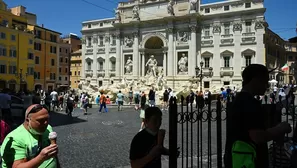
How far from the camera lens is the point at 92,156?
757 cm

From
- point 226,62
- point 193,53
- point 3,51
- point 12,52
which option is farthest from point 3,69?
point 226,62

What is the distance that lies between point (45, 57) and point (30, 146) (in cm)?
5299

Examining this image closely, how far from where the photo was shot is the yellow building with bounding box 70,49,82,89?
6327 centimetres

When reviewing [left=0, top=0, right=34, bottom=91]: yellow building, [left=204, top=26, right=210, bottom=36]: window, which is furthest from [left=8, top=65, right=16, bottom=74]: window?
[left=204, top=26, right=210, bottom=36]: window

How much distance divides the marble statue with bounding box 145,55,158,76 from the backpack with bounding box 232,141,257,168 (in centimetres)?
3782

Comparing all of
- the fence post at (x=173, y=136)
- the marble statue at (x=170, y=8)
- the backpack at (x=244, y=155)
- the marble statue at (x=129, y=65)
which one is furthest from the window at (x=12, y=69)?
the backpack at (x=244, y=155)

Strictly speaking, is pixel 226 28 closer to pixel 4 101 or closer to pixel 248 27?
pixel 248 27

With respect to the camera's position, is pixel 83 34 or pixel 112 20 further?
Answer: pixel 83 34

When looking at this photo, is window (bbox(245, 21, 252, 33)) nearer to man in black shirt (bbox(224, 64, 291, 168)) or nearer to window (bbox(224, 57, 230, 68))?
window (bbox(224, 57, 230, 68))

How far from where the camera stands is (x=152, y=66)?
41062 millimetres

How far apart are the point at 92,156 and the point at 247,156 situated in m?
5.71

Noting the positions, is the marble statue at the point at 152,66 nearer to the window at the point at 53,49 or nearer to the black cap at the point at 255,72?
the window at the point at 53,49

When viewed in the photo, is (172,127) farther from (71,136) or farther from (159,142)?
(71,136)

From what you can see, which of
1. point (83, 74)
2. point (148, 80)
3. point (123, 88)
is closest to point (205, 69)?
point (148, 80)
